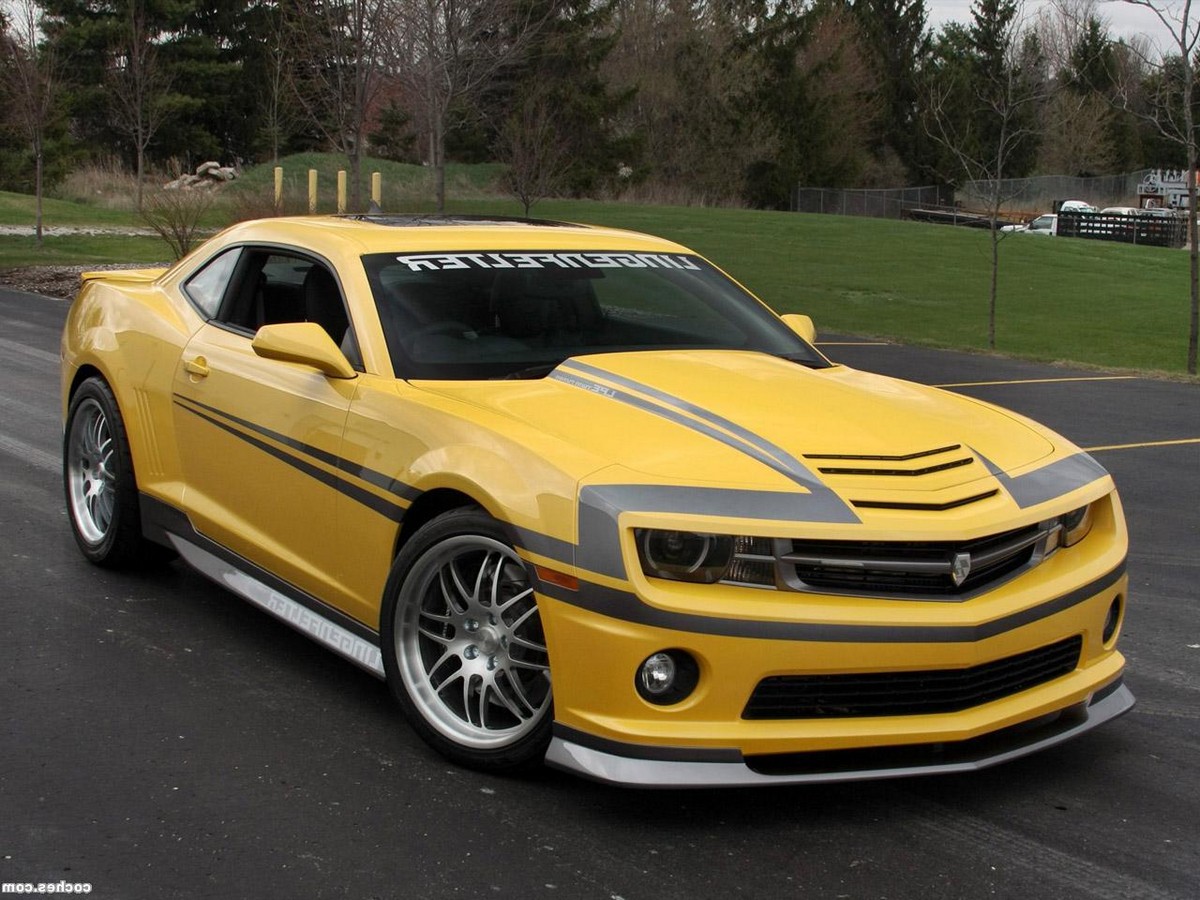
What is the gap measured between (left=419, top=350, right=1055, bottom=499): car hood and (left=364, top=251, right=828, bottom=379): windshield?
0.20m

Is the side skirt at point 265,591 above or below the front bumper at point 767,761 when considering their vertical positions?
above

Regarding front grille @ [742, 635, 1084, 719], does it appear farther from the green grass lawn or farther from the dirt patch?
the dirt patch

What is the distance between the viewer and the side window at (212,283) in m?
5.55

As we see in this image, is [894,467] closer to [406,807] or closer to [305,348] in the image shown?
[406,807]

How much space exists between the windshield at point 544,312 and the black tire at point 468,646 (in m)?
0.73

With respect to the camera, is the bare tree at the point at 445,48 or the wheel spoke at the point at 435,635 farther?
the bare tree at the point at 445,48

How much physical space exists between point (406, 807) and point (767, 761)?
37.4 inches

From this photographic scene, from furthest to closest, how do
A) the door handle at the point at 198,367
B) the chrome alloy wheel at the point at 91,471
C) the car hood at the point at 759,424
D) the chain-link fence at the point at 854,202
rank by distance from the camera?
the chain-link fence at the point at 854,202
the chrome alloy wheel at the point at 91,471
the door handle at the point at 198,367
the car hood at the point at 759,424

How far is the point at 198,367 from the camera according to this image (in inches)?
205

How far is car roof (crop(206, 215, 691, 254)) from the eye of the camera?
502cm

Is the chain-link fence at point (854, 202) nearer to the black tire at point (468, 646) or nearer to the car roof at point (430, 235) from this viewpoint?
the car roof at point (430, 235)

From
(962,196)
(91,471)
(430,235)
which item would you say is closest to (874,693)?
(430,235)

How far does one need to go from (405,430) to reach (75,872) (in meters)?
1.48

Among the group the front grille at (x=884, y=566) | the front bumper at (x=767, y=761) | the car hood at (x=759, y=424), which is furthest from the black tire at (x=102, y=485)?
the front grille at (x=884, y=566)
